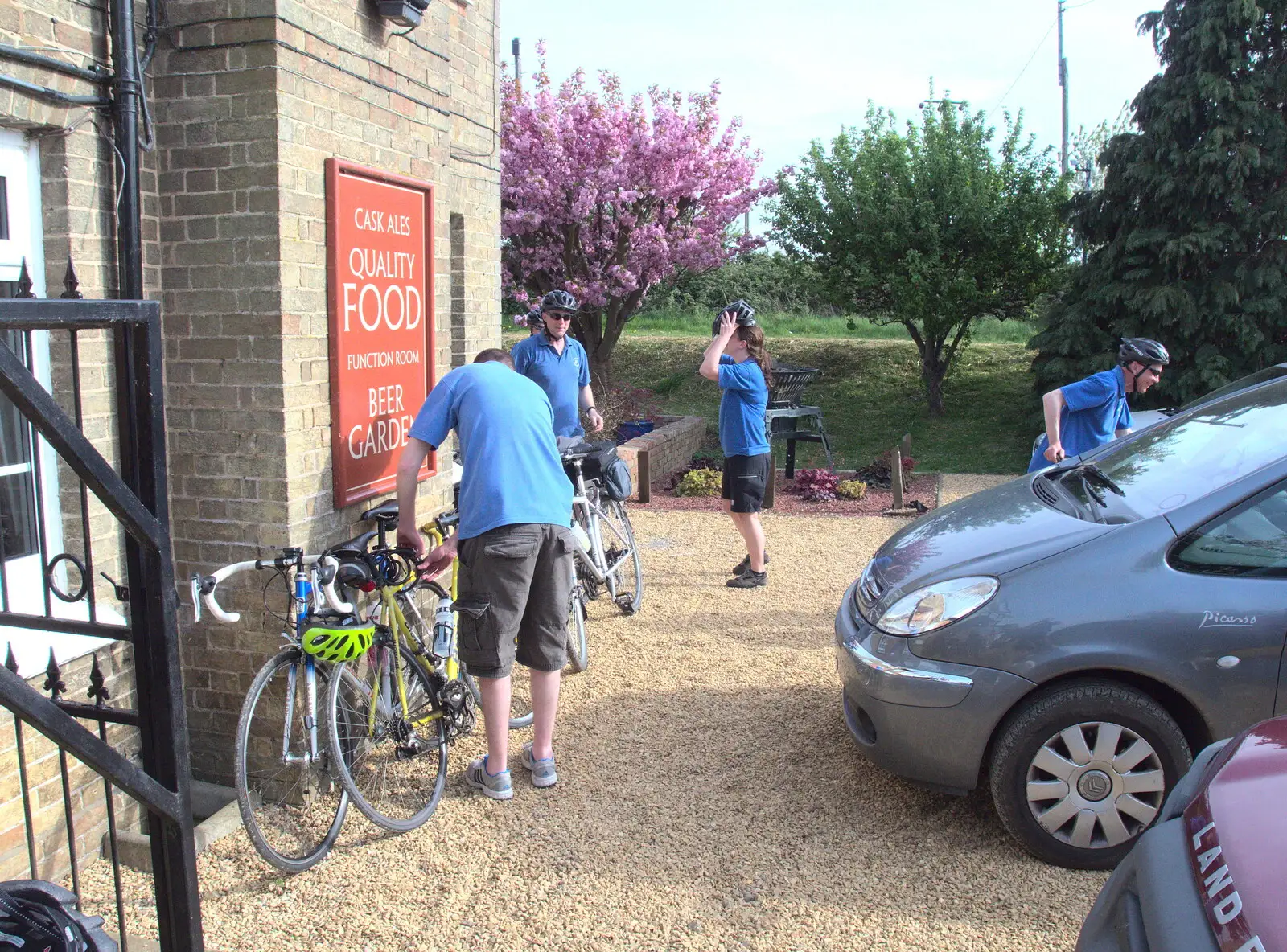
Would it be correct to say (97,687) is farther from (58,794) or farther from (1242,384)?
(1242,384)

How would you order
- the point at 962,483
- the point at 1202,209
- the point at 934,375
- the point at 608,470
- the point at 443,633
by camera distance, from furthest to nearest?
the point at 934,375 → the point at 1202,209 → the point at 962,483 → the point at 608,470 → the point at 443,633

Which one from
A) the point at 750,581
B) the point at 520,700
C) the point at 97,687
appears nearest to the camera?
the point at 97,687

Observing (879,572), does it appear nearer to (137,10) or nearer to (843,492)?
(137,10)

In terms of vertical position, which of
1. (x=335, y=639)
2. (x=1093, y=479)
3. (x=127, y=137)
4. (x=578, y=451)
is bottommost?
(x=335, y=639)

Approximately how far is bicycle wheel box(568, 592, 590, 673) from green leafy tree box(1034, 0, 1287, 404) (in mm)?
10675

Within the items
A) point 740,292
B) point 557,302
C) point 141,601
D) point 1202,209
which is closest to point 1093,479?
point 557,302

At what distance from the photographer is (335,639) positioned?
12.7 ft

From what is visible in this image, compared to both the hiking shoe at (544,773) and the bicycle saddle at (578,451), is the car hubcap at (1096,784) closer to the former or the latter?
the hiking shoe at (544,773)

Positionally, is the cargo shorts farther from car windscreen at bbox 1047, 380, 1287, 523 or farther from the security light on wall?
the security light on wall

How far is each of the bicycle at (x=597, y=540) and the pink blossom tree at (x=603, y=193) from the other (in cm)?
836

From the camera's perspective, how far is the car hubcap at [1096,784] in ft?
12.3

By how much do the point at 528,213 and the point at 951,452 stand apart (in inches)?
267

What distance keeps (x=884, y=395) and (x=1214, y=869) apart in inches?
669

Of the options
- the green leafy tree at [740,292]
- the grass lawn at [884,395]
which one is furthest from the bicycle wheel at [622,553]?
the green leafy tree at [740,292]
